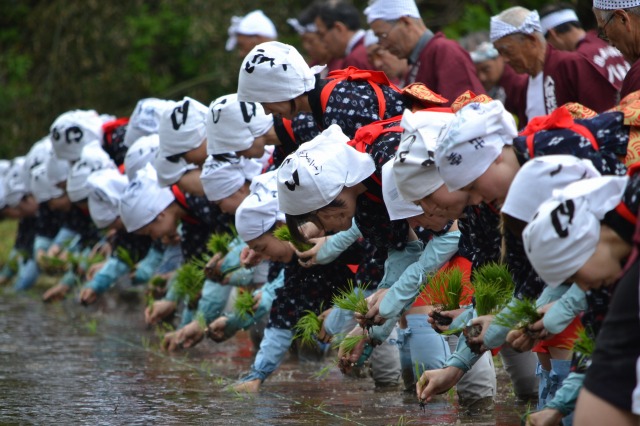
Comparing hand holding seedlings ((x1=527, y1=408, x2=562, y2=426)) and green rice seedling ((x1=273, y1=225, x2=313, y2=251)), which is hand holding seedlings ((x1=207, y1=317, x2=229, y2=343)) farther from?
hand holding seedlings ((x1=527, y1=408, x2=562, y2=426))

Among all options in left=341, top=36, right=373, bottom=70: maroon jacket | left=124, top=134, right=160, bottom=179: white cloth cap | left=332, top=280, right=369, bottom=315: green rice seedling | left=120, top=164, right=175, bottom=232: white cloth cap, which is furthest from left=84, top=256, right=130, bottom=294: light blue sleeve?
left=332, top=280, right=369, bottom=315: green rice seedling

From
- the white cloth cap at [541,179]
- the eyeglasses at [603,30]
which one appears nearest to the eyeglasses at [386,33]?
the eyeglasses at [603,30]

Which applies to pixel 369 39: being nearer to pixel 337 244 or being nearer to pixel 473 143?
pixel 337 244

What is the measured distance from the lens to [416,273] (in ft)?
17.2

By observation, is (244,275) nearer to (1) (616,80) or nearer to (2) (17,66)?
(1) (616,80)

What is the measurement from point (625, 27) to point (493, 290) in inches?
58.0

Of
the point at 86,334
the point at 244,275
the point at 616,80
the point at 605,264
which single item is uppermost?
the point at 605,264

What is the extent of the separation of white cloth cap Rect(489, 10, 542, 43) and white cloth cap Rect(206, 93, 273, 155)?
1783 mm

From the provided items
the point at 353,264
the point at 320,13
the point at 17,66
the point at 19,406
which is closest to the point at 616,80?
the point at 353,264

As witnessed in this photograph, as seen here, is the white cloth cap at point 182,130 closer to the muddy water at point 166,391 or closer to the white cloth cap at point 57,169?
the muddy water at point 166,391

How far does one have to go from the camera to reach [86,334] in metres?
9.05

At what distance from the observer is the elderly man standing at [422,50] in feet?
24.5

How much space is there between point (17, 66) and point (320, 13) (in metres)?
12.1

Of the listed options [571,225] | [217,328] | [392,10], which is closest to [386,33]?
[392,10]
